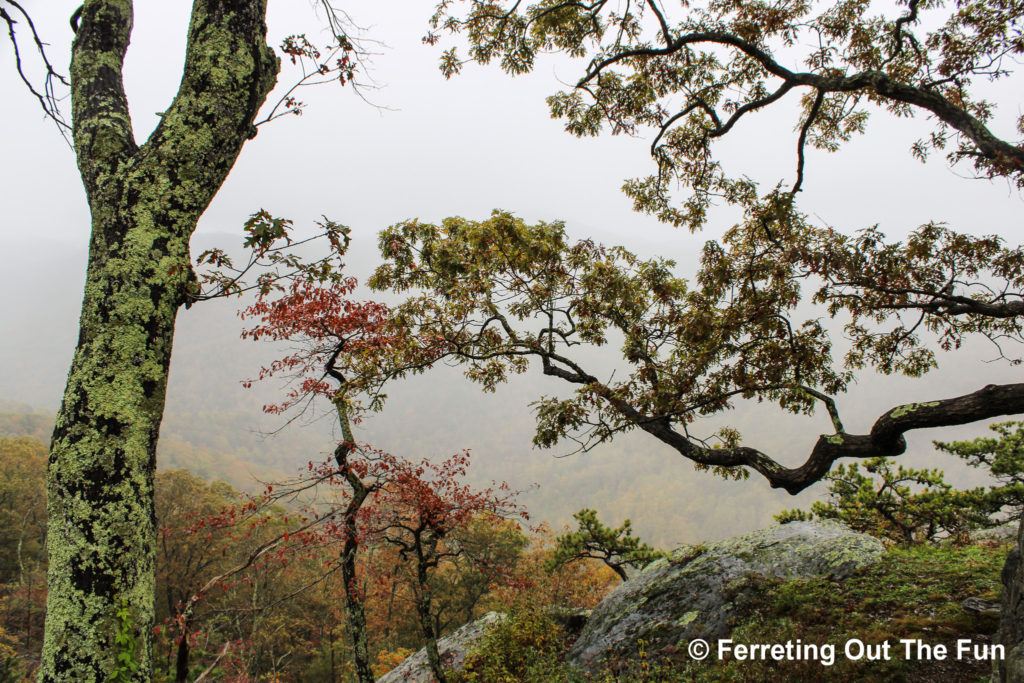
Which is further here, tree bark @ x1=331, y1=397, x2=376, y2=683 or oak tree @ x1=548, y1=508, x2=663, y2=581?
oak tree @ x1=548, y1=508, x2=663, y2=581

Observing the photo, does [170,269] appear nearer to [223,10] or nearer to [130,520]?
[130,520]

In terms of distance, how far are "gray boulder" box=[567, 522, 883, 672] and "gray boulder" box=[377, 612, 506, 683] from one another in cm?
263

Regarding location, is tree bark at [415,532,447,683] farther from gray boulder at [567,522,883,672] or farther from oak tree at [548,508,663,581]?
oak tree at [548,508,663,581]

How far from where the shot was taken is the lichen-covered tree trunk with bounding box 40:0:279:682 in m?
1.96

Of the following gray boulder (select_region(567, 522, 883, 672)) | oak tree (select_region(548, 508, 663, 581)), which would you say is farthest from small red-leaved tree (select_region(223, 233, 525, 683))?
oak tree (select_region(548, 508, 663, 581))

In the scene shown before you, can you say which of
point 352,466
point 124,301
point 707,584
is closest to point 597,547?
point 707,584

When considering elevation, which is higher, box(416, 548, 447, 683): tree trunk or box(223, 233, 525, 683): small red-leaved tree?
box(223, 233, 525, 683): small red-leaved tree

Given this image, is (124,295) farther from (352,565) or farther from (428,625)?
(428,625)

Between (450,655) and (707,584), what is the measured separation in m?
6.10

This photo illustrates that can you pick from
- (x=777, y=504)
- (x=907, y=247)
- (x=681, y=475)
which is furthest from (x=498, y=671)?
(x=681, y=475)

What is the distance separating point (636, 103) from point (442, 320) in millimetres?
4118

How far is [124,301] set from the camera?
2.23 m

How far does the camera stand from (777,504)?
114500 millimetres

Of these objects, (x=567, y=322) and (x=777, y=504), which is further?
(x=777, y=504)
